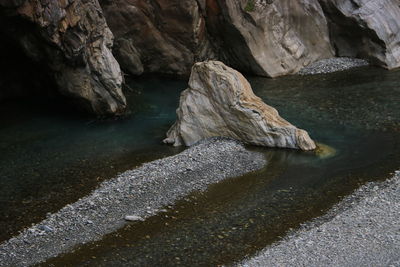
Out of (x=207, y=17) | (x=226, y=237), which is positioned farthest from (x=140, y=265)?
(x=207, y=17)

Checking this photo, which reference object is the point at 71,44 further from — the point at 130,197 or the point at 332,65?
the point at 332,65

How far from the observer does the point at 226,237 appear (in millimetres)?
14836

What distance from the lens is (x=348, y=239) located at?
46.8 ft

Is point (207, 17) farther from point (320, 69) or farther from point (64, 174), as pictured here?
point (64, 174)

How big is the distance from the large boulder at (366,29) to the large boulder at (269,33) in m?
0.80

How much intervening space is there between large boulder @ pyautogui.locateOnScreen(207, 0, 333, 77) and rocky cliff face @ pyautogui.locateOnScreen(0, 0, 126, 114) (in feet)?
30.8

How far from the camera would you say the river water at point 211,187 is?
1460cm

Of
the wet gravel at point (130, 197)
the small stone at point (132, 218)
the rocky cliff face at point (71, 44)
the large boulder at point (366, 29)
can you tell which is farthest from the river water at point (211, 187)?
Result: the large boulder at point (366, 29)

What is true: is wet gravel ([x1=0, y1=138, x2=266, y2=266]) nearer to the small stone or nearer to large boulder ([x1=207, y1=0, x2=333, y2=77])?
the small stone

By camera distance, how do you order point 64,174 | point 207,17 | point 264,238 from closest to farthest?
point 264,238 → point 64,174 → point 207,17

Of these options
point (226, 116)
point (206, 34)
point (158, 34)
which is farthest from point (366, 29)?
point (226, 116)

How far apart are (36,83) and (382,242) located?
20.2 metres

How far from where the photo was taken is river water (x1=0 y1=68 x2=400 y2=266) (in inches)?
575

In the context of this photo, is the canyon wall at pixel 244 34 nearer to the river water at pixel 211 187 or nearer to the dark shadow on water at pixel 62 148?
the dark shadow on water at pixel 62 148
